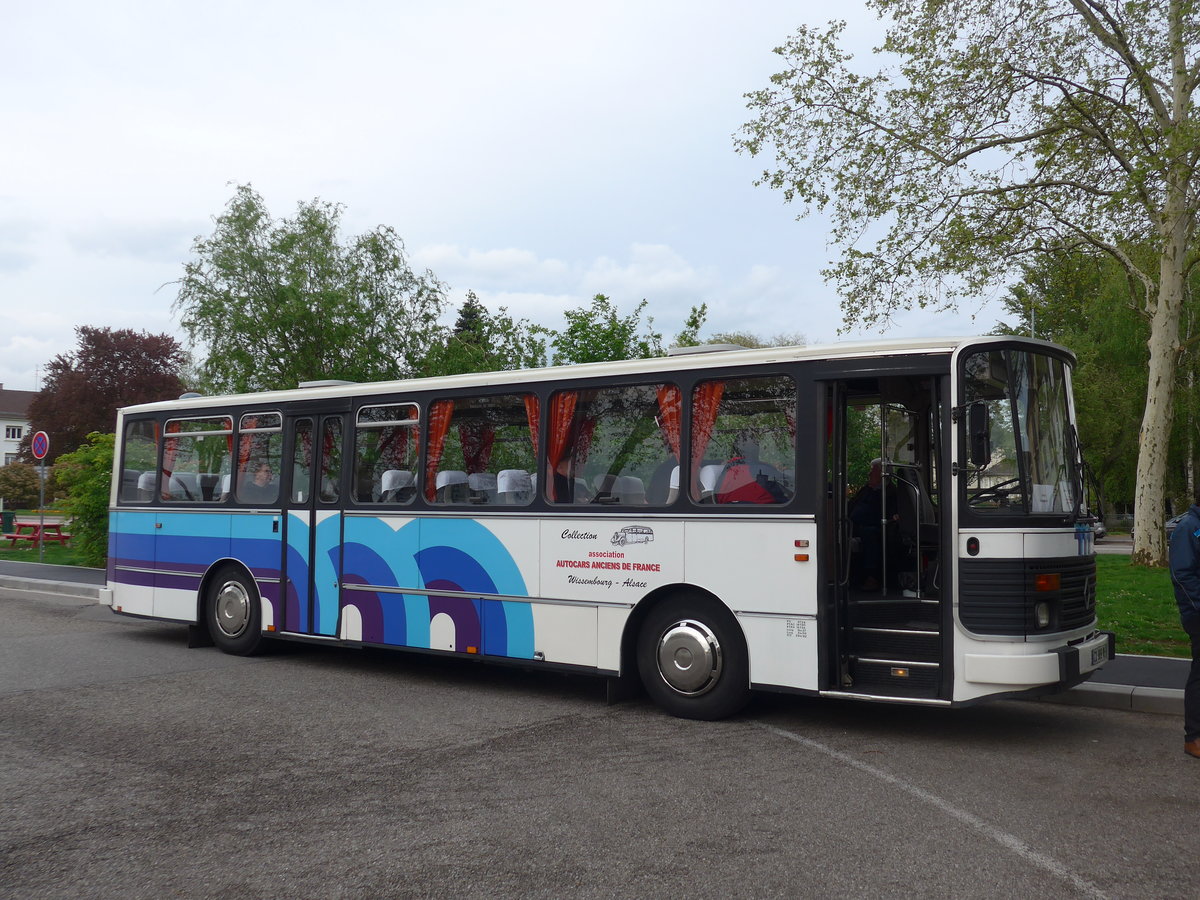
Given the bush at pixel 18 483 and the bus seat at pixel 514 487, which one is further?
the bush at pixel 18 483

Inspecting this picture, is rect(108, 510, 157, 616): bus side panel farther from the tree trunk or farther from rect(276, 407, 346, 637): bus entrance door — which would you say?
the tree trunk

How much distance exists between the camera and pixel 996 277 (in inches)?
786

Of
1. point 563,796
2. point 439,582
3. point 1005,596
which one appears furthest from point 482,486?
point 1005,596

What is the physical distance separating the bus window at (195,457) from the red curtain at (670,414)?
18.5 feet

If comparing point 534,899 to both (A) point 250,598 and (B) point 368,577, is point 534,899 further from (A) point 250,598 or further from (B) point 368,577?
(A) point 250,598

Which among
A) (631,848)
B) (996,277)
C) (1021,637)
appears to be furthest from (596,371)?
(996,277)

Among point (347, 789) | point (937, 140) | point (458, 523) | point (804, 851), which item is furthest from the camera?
point (937, 140)

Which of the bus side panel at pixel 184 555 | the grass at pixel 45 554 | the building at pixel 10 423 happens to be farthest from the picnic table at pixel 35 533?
the building at pixel 10 423

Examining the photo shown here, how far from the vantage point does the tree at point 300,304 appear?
23516 mm

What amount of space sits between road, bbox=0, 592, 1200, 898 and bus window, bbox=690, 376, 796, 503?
176 centimetres

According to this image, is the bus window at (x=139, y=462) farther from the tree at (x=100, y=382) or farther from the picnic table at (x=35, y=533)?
the tree at (x=100, y=382)

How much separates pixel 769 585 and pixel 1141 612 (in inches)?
326

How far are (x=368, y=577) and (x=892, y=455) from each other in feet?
16.5

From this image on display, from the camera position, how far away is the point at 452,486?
9.83 meters
